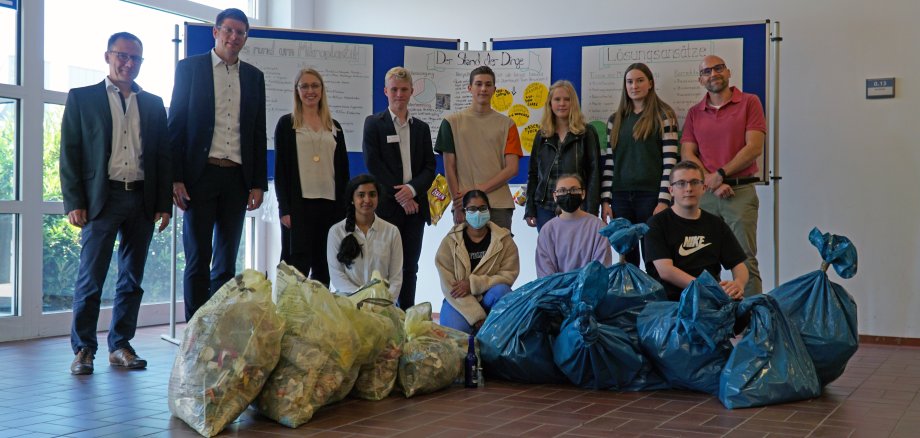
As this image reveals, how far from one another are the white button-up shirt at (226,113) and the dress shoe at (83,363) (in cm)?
112

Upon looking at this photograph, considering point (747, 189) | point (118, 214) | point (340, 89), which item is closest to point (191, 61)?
point (118, 214)

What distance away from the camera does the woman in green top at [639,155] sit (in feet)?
16.3

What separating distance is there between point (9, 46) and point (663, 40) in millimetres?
4075

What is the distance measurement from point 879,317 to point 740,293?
2454mm

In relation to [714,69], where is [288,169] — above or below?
below

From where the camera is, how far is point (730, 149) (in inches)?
198

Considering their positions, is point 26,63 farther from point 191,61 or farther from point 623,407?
point 623,407

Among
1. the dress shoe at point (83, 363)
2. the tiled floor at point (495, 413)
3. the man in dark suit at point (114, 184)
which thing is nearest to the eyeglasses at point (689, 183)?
the tiled floor at point (495, 413)

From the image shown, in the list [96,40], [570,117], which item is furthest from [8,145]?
[570,117]

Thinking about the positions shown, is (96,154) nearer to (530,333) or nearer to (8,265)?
(8,265)

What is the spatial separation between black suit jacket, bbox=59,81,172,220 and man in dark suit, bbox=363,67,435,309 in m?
1.15

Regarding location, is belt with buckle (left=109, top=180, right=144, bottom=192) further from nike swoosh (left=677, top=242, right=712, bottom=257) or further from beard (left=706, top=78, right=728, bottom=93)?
beard (left=706, top=78, right=728, bottom=93)

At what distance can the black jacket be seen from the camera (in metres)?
4.94

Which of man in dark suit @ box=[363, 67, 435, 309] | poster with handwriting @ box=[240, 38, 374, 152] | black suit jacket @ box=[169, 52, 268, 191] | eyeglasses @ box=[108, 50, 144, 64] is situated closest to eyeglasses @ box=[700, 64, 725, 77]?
man in dark suit @ box=[363, 67, 435, 309]
